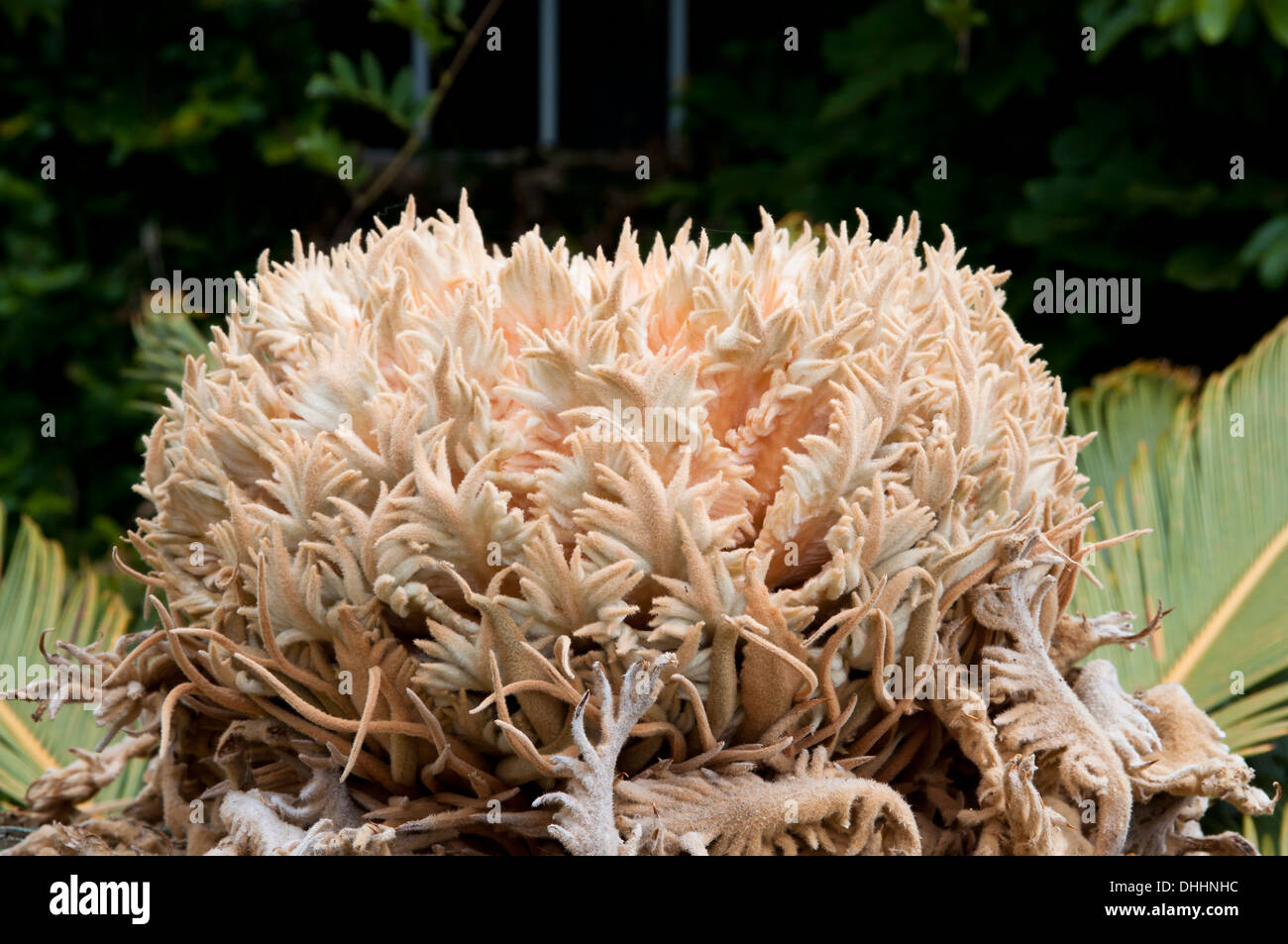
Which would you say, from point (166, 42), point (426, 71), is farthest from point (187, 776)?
point (166, 42)

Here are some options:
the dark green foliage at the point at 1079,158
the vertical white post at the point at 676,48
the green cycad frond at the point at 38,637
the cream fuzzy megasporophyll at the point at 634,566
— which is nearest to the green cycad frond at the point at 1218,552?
the cream fuzzy megasporophyll at the point at 634,566

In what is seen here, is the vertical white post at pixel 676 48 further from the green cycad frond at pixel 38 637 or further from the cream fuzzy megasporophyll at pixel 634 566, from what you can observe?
the cream fuzzy megasporophyll at pixel 634 566

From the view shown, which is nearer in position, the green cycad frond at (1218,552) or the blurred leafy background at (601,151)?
the green cycad frond at (1218,552)

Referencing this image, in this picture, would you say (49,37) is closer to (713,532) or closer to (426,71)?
(426,71)

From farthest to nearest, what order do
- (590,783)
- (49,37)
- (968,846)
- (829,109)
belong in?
(49,37)
(829,109)
(968,846)
(590,783)

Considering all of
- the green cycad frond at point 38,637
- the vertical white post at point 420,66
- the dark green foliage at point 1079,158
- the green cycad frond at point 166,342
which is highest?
the vertical white post at point 420,66

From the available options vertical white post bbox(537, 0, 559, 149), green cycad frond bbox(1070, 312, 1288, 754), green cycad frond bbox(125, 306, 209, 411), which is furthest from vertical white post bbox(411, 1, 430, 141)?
green cycad frond bbox(1070, 312, 1288, 754)
